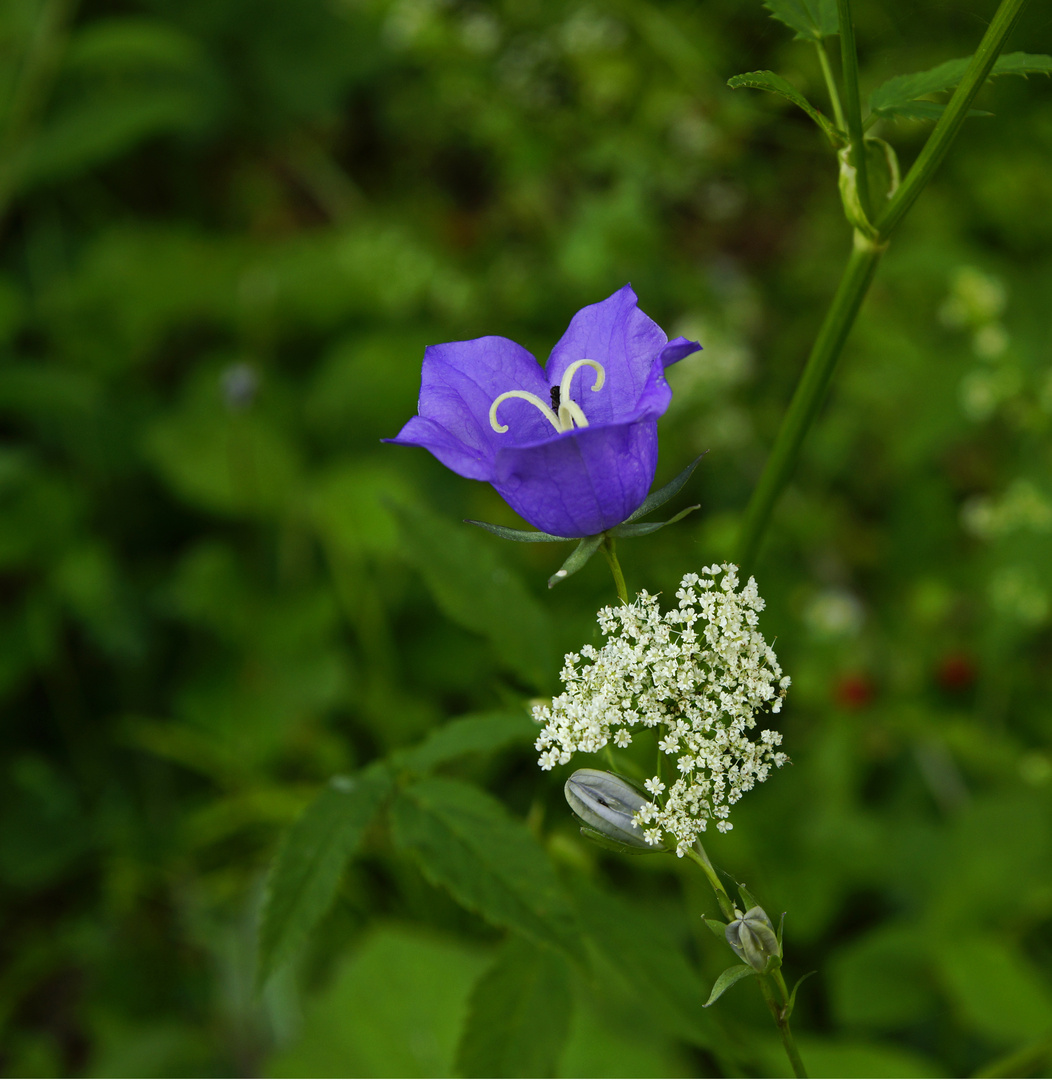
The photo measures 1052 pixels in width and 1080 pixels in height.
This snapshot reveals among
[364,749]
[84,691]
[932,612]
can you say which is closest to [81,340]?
[84,691]

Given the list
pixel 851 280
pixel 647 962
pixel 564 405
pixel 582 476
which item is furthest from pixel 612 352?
pixel 647 962

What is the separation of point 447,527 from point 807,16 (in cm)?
85

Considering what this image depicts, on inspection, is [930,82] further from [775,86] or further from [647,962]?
[647,962]

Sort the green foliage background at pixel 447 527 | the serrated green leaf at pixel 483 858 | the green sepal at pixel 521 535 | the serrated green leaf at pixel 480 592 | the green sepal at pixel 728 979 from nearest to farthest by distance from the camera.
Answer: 1. the green sepal at pixel 728 979
2. the green sepal at pixel 521 535
3. the serrated green leaf at pixel 483 858
4. the serrated green leaf at pixel 480 592
5. the green foliage background at pixel 447 527

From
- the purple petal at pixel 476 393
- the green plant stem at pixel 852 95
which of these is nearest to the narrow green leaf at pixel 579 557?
the purple petal at pixel 476 393

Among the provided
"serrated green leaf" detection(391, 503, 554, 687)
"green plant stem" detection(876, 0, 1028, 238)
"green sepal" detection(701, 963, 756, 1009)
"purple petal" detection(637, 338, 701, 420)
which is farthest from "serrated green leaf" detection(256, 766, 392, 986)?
"green plant stem" detection(876, 0, 1028, 238)

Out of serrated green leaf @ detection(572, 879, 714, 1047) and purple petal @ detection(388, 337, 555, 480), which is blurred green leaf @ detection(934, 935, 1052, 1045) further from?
purple petal @ detection(388, 337, 555, 480)

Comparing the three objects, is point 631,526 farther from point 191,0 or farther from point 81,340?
point 191,0

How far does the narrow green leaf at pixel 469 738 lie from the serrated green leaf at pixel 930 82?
830 millimetres

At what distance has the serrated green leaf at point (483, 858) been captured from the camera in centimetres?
114

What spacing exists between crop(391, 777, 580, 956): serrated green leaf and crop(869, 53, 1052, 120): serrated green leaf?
0.91m

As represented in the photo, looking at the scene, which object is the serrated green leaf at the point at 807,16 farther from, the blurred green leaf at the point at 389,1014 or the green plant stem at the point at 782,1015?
the blurred green leaf at the point at 389,1014

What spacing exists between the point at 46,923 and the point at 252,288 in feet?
7.06

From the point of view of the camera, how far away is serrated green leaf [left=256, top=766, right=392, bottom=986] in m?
1.14
